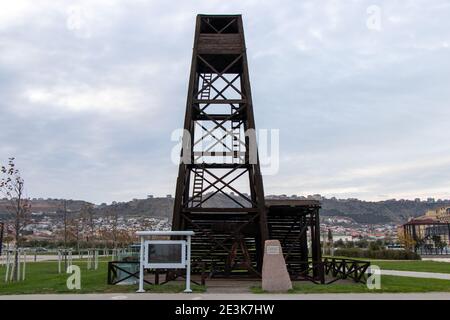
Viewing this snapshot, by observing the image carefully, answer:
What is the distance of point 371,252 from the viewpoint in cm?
5275

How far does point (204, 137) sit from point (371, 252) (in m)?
37.0

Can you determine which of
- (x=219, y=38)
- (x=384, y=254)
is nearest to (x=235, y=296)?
(x=219, y=38)

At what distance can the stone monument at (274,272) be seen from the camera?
53.0 feet

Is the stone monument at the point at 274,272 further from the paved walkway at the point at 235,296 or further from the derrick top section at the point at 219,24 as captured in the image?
the derrick top section at the point at 219,24

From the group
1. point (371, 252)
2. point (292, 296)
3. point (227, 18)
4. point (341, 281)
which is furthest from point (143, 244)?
point (371, 252)

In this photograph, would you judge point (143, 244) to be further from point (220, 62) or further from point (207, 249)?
point (220, 62)

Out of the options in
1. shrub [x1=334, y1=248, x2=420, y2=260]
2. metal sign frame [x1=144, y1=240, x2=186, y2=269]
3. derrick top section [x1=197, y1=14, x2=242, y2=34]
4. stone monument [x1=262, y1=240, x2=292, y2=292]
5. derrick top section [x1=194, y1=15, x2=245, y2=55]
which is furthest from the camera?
shrub [x1=334, y1=248, x2=420, y2=260]

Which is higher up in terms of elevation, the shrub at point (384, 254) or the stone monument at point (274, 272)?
the stone monument at point (274, 272)

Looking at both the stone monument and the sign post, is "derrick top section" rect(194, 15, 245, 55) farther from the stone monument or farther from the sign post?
the stone monument

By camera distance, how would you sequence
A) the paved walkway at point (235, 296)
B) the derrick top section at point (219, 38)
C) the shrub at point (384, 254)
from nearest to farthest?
the paved walkway at point (235, 296)
the derrick top section at point (219, 38)
the shrub at point (384, 254)

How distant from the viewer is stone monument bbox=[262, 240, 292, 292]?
635 inches

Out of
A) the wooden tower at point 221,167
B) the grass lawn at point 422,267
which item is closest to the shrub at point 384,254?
the grass lawn at point 422,267


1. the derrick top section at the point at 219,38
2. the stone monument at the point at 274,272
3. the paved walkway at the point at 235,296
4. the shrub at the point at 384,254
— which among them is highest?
the derrick top section at the point at 219,38

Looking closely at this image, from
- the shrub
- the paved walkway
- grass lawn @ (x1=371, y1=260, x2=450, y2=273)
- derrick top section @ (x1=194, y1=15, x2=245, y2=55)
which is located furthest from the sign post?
the shrub
